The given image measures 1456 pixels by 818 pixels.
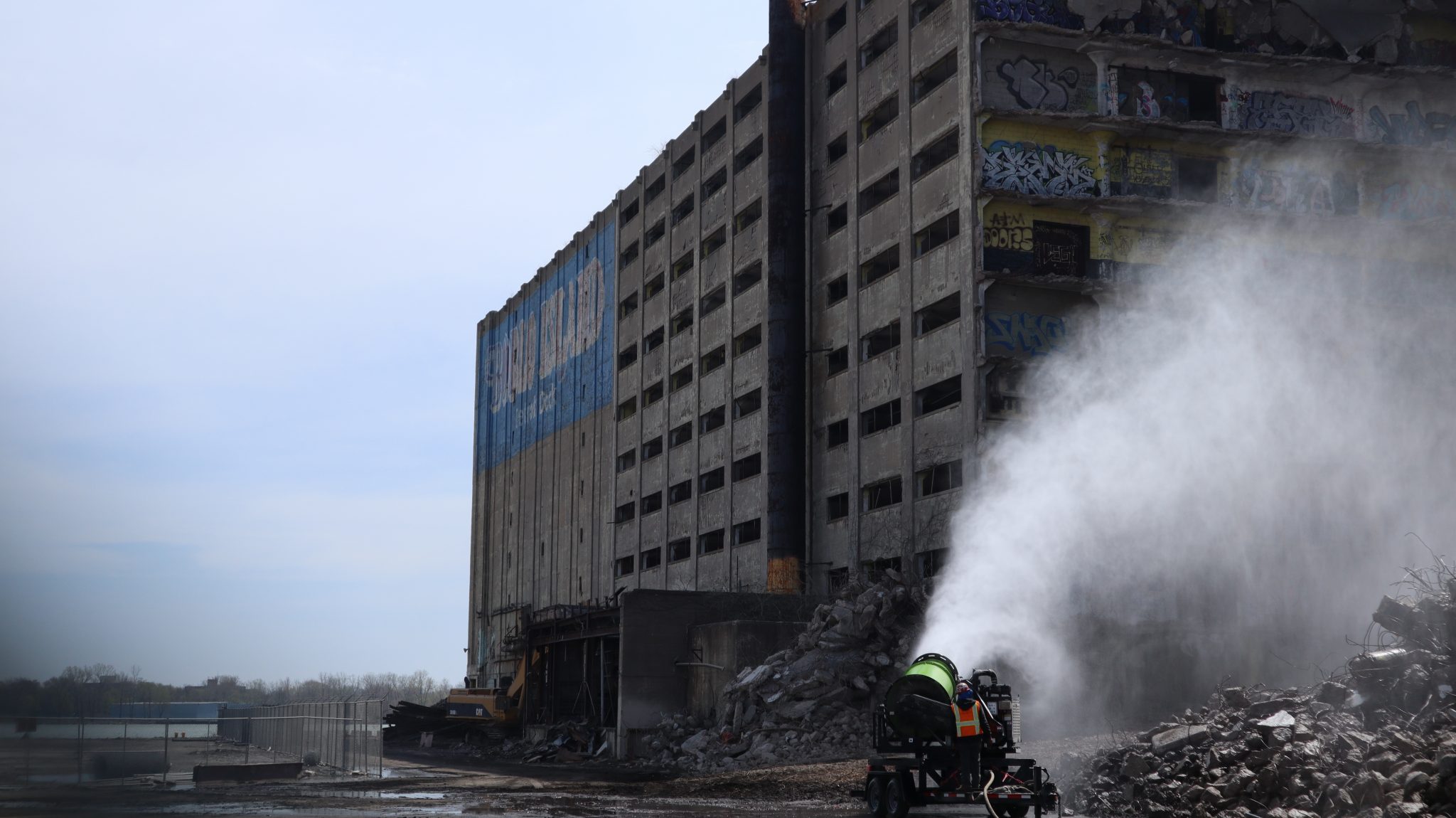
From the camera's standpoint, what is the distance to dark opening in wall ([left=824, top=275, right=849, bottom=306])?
53.2 metres

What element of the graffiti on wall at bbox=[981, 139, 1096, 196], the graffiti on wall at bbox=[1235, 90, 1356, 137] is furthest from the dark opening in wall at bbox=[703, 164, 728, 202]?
the graffiti on wall at bbox=[1235, 90, 1356, 137]

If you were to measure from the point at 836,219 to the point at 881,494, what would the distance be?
12.2 meters

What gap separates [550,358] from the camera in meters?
84.1

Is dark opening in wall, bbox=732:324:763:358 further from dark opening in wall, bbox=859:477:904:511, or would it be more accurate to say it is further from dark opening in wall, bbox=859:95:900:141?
dark opening in wall, bbox=859:477:904:511

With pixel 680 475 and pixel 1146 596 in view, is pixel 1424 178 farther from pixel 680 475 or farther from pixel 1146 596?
pixel 680 475

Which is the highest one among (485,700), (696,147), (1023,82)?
(696,147)

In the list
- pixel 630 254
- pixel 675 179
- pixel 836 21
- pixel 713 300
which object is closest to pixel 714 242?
pixel 713 300

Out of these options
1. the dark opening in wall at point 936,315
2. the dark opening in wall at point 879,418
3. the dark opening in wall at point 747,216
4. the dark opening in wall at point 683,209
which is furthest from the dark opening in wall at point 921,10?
the dark opening in wall at point 683,209

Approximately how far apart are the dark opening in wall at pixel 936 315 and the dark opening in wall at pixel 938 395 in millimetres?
1943

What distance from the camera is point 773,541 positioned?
175 feet

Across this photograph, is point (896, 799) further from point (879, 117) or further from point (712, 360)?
point (712, 360)

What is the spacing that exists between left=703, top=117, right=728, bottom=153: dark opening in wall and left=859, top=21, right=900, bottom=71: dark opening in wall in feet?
37.2

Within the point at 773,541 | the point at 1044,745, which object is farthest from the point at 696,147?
the point at 1044,745

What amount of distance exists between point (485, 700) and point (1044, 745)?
108ft
